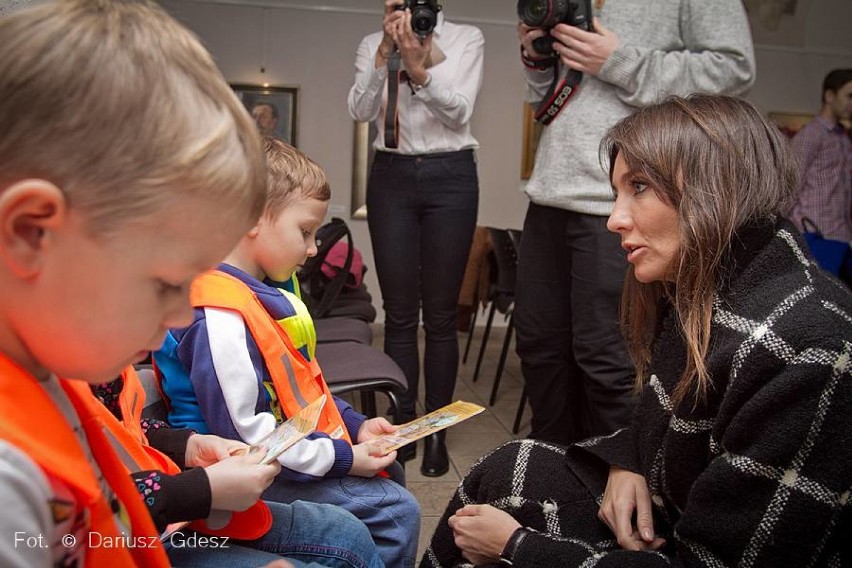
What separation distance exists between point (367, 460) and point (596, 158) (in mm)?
1189

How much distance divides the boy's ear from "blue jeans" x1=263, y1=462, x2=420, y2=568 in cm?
88

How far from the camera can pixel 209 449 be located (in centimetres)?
123

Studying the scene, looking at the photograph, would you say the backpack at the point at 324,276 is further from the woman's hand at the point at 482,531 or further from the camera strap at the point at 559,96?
the woman's hand at the point at 482,531

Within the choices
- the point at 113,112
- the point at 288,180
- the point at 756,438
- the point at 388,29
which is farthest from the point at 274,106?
the point at 113,112

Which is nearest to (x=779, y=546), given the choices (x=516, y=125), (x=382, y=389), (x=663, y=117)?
(x=663, y=117)

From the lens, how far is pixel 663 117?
1394 millimetres

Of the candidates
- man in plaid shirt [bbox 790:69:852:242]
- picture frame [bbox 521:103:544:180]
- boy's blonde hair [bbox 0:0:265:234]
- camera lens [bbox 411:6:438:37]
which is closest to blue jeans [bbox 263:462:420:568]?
boy's blonde hair [bbox 0:0:265:234]

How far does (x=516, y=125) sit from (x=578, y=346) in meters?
4.47

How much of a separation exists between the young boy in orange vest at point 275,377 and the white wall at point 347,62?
15.7 feet

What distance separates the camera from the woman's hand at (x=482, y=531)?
1392 millimetres

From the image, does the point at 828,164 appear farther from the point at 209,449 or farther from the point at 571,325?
the point at 209,449

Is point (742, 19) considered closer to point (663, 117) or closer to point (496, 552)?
point (663, 117)

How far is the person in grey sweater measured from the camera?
2090 millimetres

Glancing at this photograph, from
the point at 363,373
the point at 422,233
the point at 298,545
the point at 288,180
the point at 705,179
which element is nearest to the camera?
the point at 298,545
